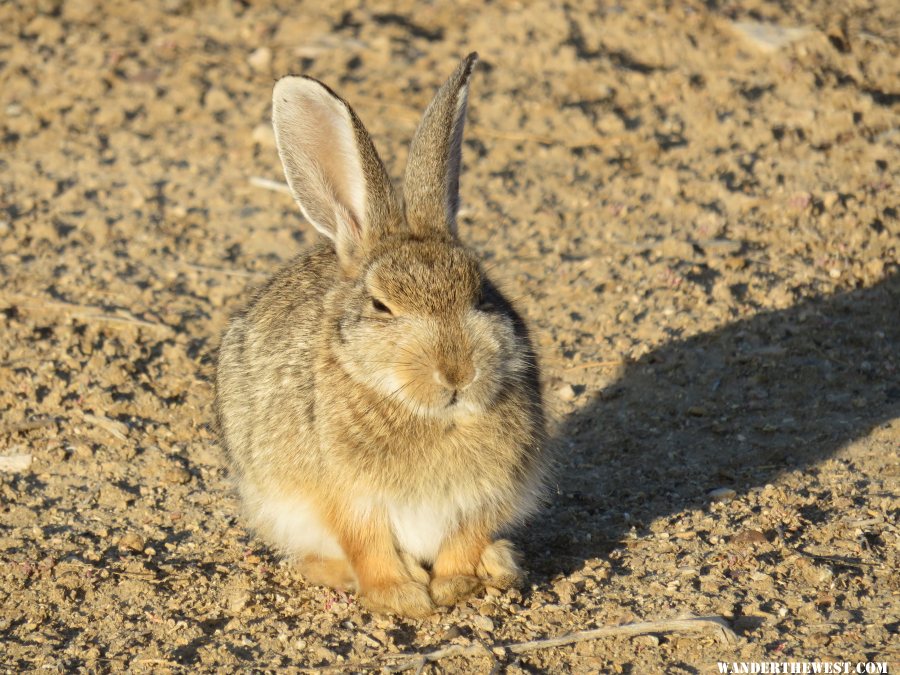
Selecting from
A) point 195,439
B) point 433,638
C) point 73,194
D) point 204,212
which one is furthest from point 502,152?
point 433,638

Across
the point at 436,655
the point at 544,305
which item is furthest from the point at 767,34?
the point at 436,655

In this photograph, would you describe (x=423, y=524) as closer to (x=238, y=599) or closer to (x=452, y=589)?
(x=452, y=589)

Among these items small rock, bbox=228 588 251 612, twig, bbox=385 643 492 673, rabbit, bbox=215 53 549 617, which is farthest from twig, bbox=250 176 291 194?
twig, bbox=385 643 492 673

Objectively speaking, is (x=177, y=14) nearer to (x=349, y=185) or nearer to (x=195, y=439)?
(x=195, y=439)

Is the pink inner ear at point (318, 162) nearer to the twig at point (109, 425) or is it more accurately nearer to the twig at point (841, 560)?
the twig at point (109, 425)

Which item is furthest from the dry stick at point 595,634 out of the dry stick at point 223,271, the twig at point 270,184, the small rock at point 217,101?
the small rock at point 217,101

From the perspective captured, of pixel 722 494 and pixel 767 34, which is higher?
pixel 767 34
